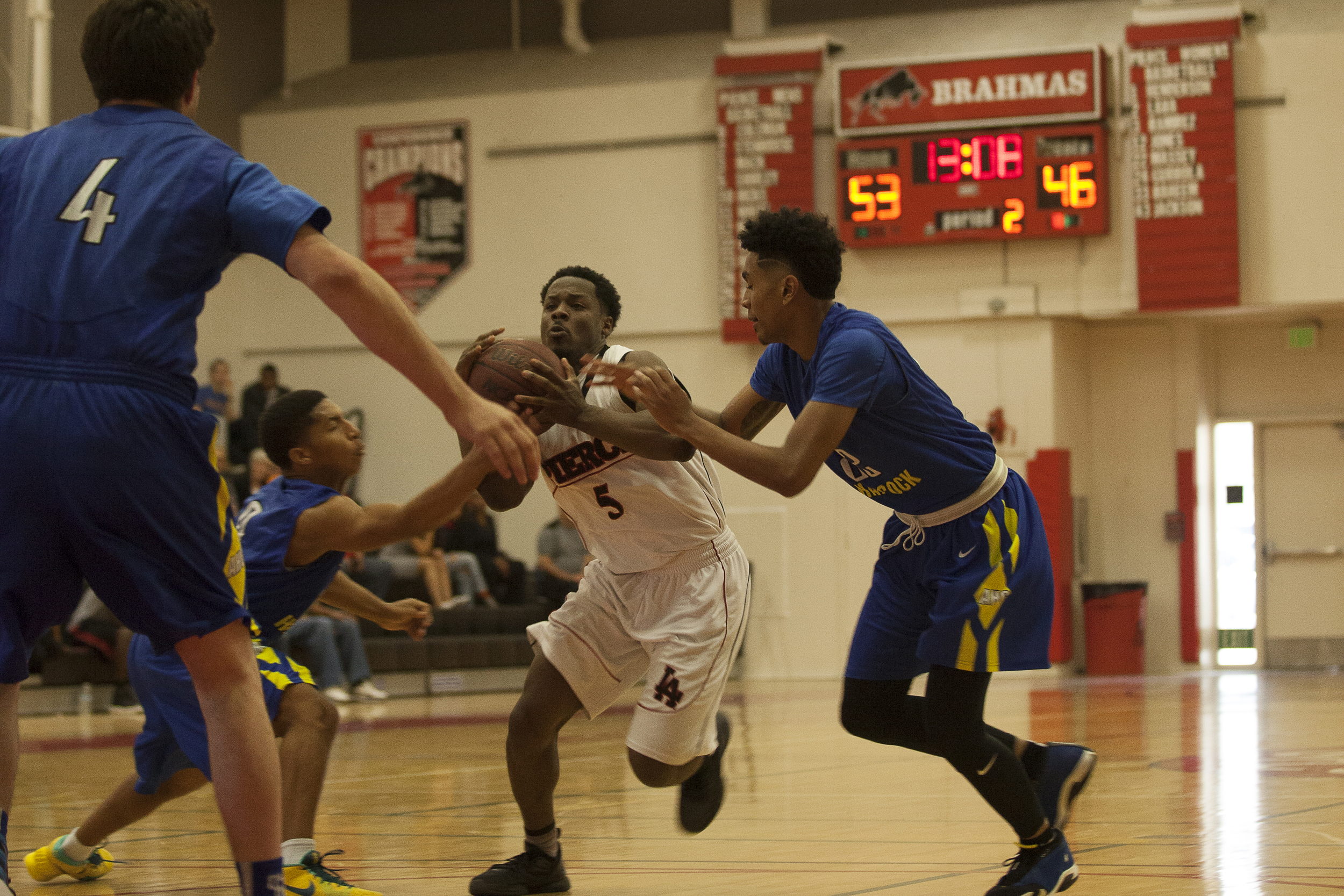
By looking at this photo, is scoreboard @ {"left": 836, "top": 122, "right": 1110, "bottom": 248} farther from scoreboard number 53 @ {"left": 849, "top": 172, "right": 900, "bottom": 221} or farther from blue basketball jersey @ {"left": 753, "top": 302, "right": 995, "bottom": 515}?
blue basketball jersey @ {"left": 753, "top": 302, "right": 995, "bottom": 515}

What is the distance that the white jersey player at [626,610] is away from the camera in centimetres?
370

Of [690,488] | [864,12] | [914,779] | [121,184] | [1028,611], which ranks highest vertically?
[864,12]

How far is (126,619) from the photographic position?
2.45 meters

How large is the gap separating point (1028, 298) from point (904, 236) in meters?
1.27

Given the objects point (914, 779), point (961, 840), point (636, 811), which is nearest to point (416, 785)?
point (636, 811)

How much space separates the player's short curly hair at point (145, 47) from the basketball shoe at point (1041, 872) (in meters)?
2.39

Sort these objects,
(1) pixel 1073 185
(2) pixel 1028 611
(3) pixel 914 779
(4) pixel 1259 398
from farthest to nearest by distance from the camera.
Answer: (4) pixel 1259 398 → (1) pixel 1073 185 → (3) pixel 914 779 → (2) pixel 1028 611

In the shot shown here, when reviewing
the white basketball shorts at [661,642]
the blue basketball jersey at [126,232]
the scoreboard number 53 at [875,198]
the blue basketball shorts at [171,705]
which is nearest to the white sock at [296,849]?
the blue basketball shorts at [171,705]

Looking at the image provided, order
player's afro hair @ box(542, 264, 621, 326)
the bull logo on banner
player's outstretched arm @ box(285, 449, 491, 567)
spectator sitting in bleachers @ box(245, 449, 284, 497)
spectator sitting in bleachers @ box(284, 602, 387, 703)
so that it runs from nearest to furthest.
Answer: player's outstretched arm @ box(285, 449, 491, 567) < player's afro hair @ box(542, 264, 621, 326) < spectator sitting in bleachers @ box(284, 602, 387, 703) < spectator sitting in bleachers @ box(245, 449, 284, 497) < the bull logo on banner

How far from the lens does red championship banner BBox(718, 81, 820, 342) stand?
13734 mm

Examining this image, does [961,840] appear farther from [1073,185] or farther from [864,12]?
[864,12]

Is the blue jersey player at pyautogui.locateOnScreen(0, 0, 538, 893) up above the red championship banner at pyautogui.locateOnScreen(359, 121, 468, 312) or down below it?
below

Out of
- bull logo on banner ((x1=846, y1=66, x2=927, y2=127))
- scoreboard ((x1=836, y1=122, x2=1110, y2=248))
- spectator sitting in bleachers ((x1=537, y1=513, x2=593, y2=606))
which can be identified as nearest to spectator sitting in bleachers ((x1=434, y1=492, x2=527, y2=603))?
spectator sitting in bleachers ((x1=537, y1=513, x2=593, y2=606))

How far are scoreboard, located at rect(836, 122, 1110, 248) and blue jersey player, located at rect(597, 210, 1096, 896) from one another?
10011mm
